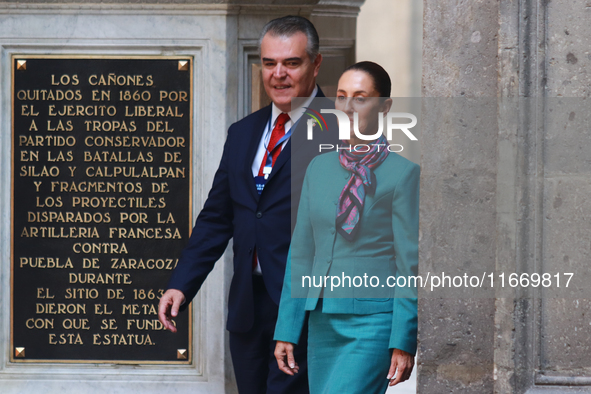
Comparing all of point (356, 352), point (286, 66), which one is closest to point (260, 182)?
point (286, 66)

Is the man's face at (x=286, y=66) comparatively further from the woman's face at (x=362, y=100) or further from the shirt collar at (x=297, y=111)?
the woman's face at (x=362, y=100)

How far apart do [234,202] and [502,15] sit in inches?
66.4

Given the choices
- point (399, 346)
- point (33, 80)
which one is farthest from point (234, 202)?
point (33, 80)

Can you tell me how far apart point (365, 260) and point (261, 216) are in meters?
0.89

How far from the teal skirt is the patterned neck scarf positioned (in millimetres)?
361

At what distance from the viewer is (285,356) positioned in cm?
357

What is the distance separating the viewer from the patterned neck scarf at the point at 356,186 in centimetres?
334

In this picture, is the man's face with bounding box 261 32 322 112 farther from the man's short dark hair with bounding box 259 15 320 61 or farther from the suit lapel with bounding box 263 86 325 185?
the suit lapel with bounding box 263 86 325 185

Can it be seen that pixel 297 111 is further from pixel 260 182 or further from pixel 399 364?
pixel 399 364

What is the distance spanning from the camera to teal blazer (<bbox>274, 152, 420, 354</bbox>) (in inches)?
129

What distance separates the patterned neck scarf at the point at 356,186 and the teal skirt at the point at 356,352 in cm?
36

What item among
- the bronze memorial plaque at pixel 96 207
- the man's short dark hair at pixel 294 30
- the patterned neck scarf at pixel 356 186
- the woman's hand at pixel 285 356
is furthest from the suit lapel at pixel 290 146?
the bronze memorial plaque at pixel 96 207

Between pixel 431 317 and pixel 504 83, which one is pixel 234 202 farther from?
pixel 504 83

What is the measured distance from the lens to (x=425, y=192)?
3639mm
